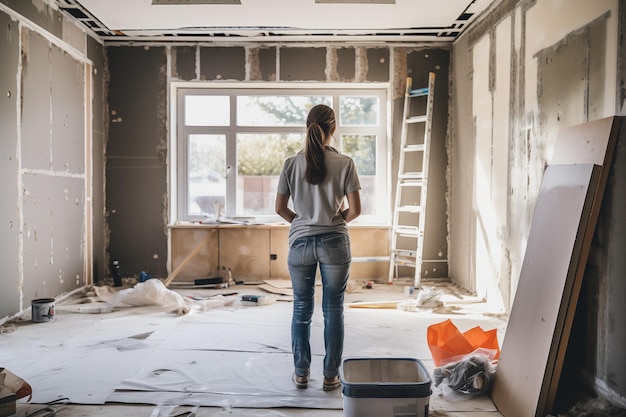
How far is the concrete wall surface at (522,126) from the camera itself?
244 centimetres

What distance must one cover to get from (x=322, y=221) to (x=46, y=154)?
10.6ft

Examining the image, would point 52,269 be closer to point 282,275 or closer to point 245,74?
point 282,275

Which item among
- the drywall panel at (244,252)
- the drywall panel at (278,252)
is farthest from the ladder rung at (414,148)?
the drywall panel at (244,252)

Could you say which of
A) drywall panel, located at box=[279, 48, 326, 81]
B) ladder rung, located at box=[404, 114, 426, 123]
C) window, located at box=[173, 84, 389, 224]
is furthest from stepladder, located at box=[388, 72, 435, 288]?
drywall panel, located at box=[279, 48, 326, 81]

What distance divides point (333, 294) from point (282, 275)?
3.41 m

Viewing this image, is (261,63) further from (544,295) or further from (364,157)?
(544,295)

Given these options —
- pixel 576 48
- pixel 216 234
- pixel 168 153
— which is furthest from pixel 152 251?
pixel 576 48

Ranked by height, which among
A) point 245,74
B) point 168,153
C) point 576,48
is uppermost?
point 245,74

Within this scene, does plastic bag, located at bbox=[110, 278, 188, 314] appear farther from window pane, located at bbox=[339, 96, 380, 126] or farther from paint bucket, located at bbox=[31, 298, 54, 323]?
window pane, located at bbox=[339, 96, 380, 126]

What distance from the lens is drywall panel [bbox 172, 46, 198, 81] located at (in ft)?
19.2

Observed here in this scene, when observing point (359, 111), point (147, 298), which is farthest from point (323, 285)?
point (359, 111)

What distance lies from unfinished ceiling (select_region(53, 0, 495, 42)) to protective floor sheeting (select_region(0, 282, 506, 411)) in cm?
269

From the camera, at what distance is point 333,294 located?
2.47 m

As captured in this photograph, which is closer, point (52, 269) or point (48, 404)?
point (48, 404)
